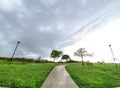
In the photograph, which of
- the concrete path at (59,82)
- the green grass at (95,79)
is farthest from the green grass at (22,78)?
the green grass at (95,79)

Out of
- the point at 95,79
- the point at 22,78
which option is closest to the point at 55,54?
the point at 95,79

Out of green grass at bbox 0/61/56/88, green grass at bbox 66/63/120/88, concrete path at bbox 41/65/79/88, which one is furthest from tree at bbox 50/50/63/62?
concrete path at bbox 41/65/79/88

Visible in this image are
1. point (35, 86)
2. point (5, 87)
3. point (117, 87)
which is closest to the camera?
point (5, 87)

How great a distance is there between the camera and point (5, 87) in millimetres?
13766

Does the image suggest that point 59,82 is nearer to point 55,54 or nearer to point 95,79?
point 95,79

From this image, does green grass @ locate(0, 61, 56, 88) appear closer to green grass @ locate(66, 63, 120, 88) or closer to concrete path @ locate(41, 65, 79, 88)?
concrete path @ locate(41, 65, 79, 88)

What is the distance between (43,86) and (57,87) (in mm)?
1487

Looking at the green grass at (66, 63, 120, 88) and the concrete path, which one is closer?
the concrete path

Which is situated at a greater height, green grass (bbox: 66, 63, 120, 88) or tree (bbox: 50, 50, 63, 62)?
tree (bbox: 50, 50, 63, 62)

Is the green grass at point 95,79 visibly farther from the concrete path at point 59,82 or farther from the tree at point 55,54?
the tree at point 55,54

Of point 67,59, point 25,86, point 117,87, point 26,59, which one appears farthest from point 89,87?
point 67,59

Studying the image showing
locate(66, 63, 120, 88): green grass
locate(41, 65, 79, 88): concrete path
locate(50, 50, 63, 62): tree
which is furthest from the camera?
locate(50, 50, 63, 62): tree

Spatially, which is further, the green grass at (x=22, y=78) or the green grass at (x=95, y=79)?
the green grass at (x=95, y=79)

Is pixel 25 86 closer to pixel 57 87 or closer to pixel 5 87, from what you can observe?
pixel 5 87
